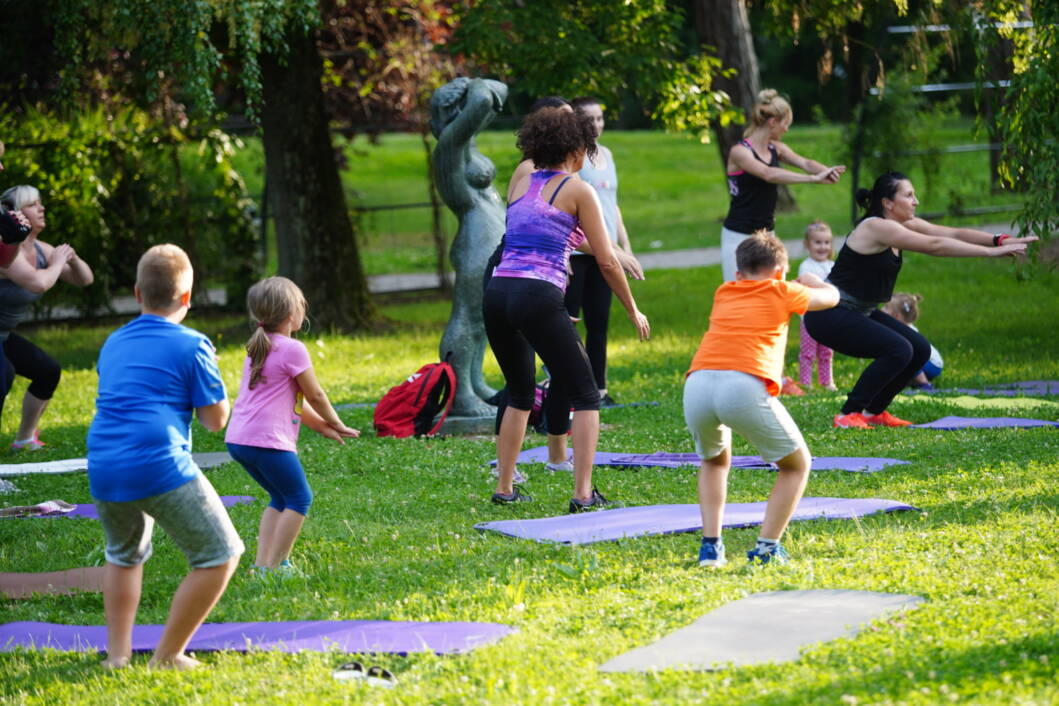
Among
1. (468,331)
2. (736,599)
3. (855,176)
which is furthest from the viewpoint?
(855,176)

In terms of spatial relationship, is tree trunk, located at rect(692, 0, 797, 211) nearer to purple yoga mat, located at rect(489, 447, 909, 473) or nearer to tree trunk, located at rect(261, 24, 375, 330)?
tree trunk, located at rect(261, 24, 375, 330)

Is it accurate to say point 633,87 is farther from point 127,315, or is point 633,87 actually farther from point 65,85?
point 127,315

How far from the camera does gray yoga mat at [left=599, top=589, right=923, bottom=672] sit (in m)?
4.30

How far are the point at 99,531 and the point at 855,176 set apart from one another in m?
14.6

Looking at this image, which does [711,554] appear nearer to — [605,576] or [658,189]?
[605,576]

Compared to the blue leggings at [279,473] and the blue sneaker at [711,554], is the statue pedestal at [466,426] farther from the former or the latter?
the blue sneaker at [711,554]

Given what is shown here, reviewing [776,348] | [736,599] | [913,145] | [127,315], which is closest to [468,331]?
[776,348]

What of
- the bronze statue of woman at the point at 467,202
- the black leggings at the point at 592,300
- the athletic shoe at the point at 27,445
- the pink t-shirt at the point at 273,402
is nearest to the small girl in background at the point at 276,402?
the pink t-shirt at the point at 273,402

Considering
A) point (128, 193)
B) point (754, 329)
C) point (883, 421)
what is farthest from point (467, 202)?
point (128, 193)

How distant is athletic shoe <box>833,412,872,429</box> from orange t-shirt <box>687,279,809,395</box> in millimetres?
3495

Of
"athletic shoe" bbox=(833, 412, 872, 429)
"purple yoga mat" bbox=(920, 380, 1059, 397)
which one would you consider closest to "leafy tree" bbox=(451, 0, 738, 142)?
"purple yoga mat" bbox=(920, 380, 1059, 397)

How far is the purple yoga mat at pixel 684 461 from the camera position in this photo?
7617mm

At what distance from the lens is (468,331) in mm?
9602

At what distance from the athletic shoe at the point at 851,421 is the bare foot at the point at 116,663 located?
5.43 metres
